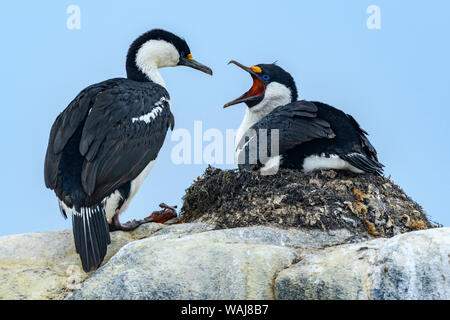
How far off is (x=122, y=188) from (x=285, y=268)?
94.0 inches

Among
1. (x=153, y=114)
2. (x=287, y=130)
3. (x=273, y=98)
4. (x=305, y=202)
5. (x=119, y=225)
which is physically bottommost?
(x=119, y=225)

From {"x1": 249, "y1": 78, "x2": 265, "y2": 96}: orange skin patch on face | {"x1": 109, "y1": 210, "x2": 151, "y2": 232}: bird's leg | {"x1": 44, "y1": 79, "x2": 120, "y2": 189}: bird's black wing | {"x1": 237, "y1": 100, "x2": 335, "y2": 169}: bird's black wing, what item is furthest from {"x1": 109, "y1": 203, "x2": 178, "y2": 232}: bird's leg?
{"x1": 249, "y1": 78, "x2": 265, "y2": 96}: orange skin patch on face

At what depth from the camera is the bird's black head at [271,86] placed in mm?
9078

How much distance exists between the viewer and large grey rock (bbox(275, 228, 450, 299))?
5133mm

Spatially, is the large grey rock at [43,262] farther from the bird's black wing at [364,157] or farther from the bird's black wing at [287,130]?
the bird's black wing at [364,157]

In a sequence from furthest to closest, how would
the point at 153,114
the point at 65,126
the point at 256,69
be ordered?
1. the point at 256,69
2. the point at 153,114
3. the point at 65,126

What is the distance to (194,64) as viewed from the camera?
30.6 ft

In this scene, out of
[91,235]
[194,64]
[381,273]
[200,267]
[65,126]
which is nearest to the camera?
[381,273]

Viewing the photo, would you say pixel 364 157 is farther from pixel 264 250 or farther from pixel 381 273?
pixel 381 273

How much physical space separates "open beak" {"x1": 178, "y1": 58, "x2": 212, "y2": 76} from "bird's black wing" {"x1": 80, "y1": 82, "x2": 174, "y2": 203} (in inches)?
54.9

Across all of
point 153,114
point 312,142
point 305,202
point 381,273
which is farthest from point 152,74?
point 381,273

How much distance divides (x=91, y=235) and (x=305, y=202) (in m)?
2.21
